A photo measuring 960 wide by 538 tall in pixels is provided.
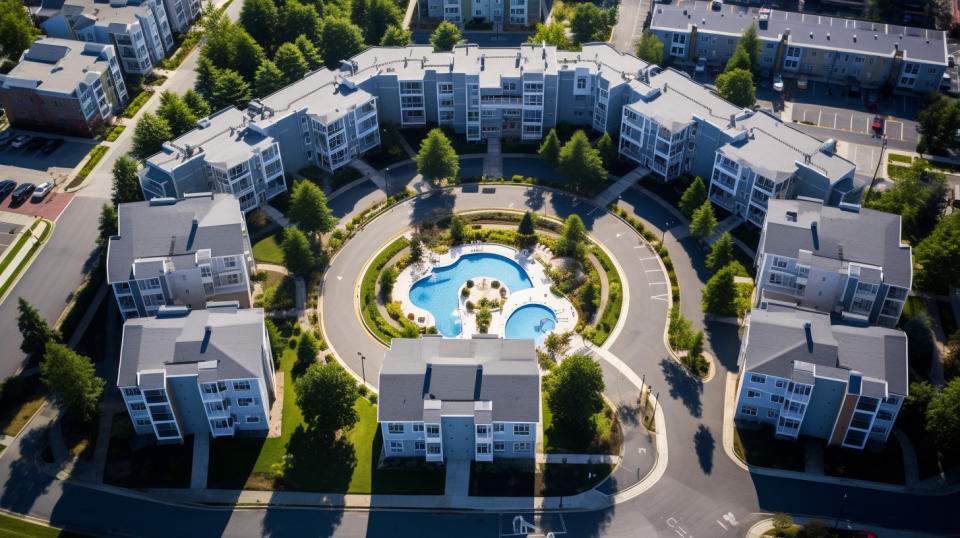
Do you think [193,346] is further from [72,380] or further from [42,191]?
[42,191]

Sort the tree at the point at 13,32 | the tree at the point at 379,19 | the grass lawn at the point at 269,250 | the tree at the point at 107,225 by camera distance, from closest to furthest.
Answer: the tree at the point at 107,225, the grass lawn at the point at 269,250, the tree at the point at 13,32, the tree at the point at 379,19

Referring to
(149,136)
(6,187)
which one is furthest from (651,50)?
(6,187)

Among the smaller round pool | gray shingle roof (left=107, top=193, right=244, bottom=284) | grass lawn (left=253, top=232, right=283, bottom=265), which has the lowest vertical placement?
the smaller round pool

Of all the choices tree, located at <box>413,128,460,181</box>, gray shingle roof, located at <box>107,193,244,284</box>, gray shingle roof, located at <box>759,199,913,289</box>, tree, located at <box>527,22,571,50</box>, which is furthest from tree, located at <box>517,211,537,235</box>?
tree, located at <box>527,22,571,50</box>

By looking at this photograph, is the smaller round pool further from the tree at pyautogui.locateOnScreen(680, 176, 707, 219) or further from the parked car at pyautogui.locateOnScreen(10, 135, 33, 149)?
the parked car at pyautogui.locateOnScreen(10, 135, 33, 149)

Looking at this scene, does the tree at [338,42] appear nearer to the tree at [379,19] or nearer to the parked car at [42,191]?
the tree at [379,19]

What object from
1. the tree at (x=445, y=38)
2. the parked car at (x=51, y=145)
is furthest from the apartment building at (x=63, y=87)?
the tree at (x=445, y=38)
